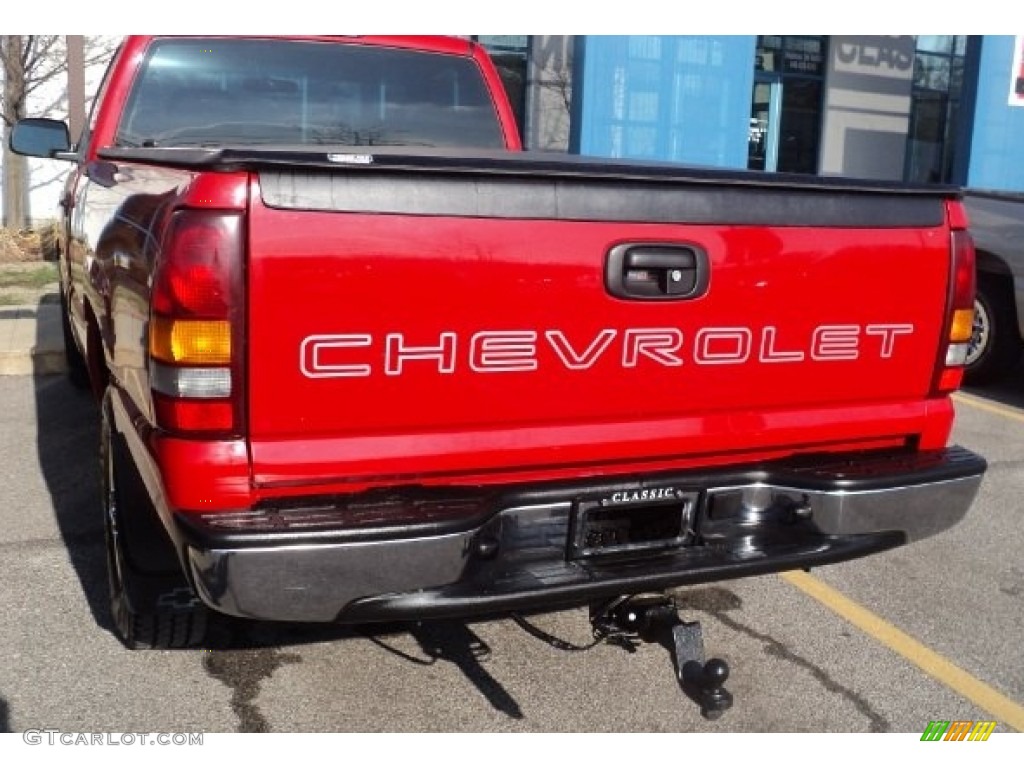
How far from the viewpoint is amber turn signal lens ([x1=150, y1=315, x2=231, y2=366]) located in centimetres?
225

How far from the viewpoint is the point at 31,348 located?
271 inches

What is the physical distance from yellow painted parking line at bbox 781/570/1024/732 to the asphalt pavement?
0.05 ft

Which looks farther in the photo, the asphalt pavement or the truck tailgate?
the asphalt pavement

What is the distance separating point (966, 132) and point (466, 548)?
13.4m

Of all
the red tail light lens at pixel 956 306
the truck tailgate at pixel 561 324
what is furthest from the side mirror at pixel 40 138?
the red tail light lens at pixel 956 306

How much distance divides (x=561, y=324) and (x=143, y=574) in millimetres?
1424

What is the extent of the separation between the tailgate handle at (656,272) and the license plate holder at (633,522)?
495 mm

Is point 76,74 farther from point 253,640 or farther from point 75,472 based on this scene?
point 253,640

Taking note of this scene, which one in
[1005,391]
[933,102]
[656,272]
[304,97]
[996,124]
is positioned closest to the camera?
[656,272]

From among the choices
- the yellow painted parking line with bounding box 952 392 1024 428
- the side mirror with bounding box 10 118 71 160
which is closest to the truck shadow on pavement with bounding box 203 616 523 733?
the side mirror with bounding box 10 118 71 160

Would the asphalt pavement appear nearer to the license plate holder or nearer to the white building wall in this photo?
the license plate holder

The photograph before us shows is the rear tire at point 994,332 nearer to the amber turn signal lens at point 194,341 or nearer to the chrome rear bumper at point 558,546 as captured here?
the chrome rear bumper at point 558,546

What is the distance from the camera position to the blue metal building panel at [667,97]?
36.7 feet

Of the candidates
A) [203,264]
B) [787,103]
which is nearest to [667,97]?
[787,103]
